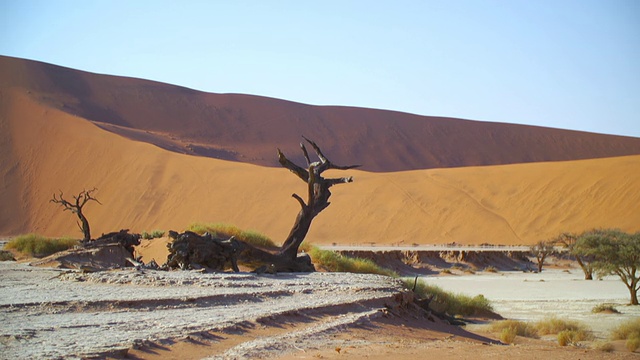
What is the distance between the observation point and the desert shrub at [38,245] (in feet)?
78.0

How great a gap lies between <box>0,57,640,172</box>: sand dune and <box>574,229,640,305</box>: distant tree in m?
54.7

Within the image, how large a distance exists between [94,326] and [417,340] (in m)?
4.39

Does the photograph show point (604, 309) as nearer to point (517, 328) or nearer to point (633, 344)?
point (517, 328)

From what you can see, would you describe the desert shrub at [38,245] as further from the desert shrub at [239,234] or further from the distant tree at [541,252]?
the distant tree at [541,252]

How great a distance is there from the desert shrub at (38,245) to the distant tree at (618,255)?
663 inches

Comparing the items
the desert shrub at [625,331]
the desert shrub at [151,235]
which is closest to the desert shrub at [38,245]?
the desert shrub at [151,235]

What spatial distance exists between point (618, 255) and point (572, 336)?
9896mm

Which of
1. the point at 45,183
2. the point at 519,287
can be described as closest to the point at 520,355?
the point at 519,287

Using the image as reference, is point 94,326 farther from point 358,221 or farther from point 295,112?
point 295,112

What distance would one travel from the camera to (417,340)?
1022 centimetres

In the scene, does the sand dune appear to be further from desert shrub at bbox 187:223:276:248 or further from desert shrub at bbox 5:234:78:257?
desert shrub at bbox 187:223:276:248

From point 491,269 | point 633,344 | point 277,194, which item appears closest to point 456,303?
point 633,344

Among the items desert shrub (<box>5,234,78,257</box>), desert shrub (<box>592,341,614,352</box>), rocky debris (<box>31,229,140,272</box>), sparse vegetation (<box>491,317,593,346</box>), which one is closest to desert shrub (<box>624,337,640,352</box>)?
desert shrub (<box>592,341,614,352</box>)

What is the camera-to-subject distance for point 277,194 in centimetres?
5259
